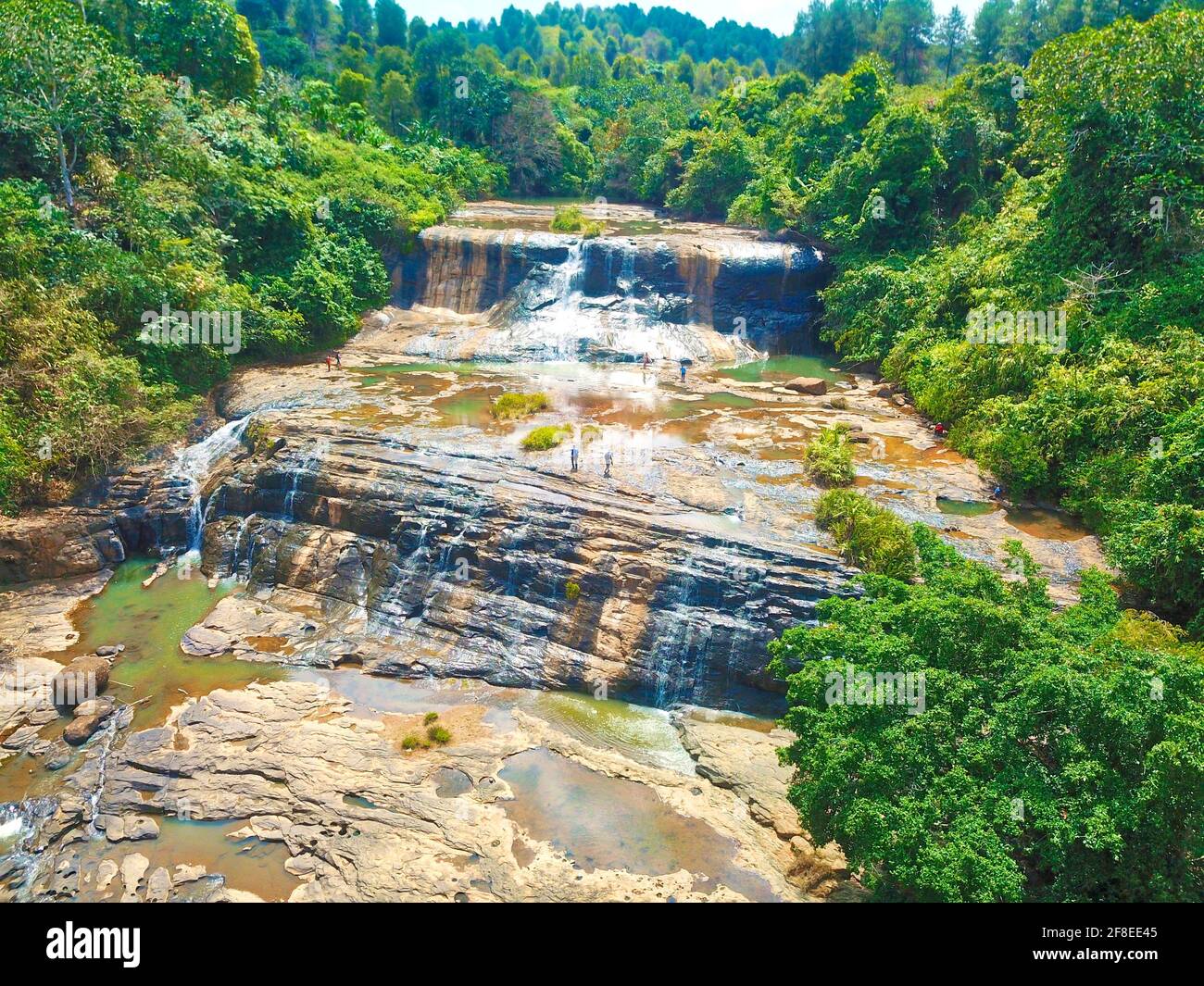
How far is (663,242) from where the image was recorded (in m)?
34.2

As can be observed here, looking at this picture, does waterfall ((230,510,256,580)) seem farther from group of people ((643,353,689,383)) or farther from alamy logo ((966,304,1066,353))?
alamy logo ((966,304,1066,353))

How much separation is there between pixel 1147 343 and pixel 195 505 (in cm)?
2532

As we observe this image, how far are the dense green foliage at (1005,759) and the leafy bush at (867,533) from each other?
3.53 metres

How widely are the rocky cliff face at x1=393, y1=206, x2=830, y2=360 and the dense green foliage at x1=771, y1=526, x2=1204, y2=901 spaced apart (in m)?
21.7

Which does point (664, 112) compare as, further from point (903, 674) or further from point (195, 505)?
point (903, 674)

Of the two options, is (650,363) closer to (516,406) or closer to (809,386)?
(809,386)

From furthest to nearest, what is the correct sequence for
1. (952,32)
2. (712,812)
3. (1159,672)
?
(952,32) < (712,812) < (1159,672)

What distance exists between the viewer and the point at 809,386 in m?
26.9

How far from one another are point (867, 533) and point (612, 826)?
772cm

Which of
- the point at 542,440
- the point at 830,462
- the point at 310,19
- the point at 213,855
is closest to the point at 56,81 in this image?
the point at 542,440

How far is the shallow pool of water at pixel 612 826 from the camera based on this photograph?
12258 mm

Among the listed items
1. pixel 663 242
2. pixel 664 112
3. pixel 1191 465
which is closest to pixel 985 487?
pixel 1191 465

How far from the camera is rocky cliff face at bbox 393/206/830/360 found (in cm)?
3173
